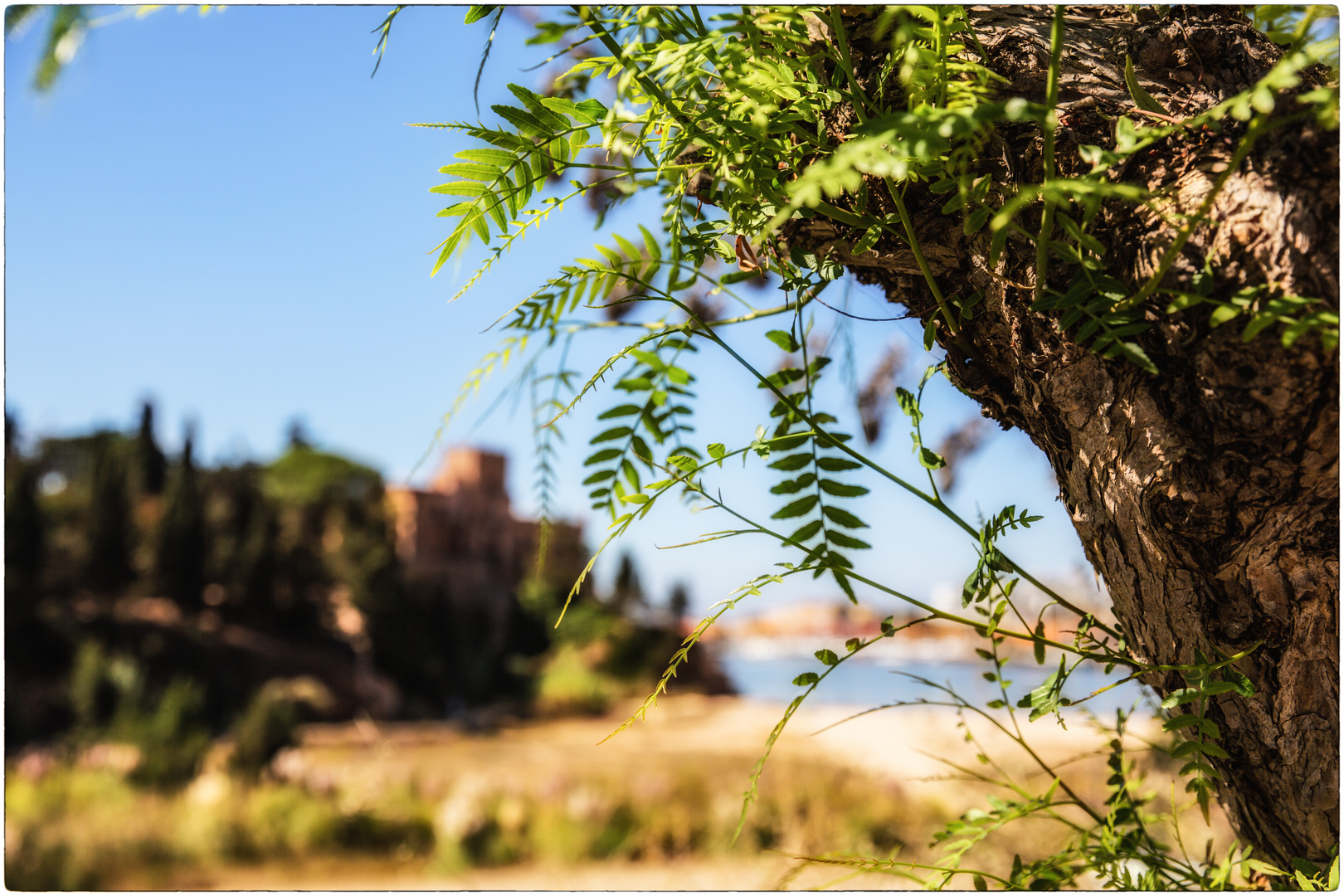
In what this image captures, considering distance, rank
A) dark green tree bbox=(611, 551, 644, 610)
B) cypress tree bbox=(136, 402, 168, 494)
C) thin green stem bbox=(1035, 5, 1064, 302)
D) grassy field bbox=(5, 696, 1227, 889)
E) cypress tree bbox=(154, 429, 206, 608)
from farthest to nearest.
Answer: dark green tree bbox=(611, 551, 644, 610), cypress tree bbox=(136, 402, 168, 494), cypress tree bbox=(154, 429, 206, 608), grassy field bbox=(5, 696, 1227, 889), thin green stem bbox=(1035, 5, 1064, 302)

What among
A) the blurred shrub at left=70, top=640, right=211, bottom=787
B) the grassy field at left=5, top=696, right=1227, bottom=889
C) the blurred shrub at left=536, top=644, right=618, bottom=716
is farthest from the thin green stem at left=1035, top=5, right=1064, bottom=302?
the blurred shrub at left=536, top=644, right=618, bottom=716

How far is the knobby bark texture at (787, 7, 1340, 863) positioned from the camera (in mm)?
185

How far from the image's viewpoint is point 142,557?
210 inches

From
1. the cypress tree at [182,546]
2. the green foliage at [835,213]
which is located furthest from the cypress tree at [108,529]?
the green foliage at [835,213]

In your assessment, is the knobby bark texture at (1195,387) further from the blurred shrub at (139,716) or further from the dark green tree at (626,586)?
the dark green tree at (626,586)

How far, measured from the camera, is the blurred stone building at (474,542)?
6.63m

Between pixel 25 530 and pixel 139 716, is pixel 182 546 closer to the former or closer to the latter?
pixel 25 530

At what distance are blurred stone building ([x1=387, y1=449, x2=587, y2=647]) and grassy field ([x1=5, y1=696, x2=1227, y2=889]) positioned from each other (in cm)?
272

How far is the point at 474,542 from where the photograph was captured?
7070 mm

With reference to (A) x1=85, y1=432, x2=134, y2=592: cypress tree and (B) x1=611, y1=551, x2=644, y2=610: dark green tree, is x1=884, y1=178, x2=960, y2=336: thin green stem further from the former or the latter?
(B) x1=611, y1=551, x2=644, y2=610: dark green tree

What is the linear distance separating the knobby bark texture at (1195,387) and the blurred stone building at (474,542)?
6.22 metres

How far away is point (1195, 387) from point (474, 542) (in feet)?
23.6

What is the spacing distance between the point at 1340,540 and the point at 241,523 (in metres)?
6.48

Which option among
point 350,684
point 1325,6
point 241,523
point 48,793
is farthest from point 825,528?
point 241,523
